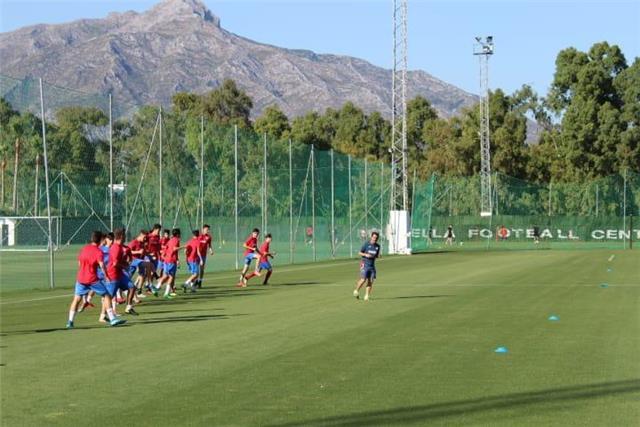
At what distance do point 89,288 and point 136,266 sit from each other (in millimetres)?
7214

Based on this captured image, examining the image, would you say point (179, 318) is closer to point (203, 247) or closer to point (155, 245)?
point (155, 245)

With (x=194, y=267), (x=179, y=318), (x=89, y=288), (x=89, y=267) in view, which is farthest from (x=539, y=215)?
(x=89, y=267)

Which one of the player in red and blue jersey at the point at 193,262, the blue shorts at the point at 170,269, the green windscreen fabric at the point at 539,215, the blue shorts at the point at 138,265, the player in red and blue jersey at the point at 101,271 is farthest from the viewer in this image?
the green windscreen fabric at the point at 539,215

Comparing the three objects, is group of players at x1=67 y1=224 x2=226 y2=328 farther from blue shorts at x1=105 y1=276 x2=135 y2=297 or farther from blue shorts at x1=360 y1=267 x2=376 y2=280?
blue shorts at x1=360 y1=267 x2=376 y2=280

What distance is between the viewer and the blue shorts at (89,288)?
18.7 m

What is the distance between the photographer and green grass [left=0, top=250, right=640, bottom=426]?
10641 mm

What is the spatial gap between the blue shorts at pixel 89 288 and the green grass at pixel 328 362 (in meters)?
0.64

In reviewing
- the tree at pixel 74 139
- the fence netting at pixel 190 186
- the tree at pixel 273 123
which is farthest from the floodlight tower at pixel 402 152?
the tree at pixel 273 123

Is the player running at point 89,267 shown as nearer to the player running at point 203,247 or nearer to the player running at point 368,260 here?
the player running at point 368,260

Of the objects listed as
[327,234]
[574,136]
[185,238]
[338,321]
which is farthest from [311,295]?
[574,136]

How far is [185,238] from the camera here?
46562mm

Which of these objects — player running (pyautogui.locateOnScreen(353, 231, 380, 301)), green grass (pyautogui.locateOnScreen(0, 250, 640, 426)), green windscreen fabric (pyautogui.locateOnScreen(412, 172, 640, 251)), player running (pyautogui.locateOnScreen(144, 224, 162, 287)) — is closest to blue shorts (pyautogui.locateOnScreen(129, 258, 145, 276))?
green grass (pyautogui.locateOnScreen(0, 250, 640, 426))

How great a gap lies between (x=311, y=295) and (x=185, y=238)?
66.3 ft

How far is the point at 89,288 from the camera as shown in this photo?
18797mm
